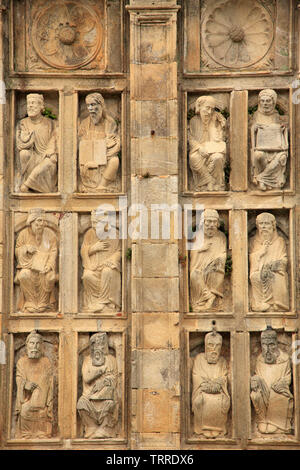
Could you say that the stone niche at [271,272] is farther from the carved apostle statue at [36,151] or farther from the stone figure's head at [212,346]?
the carved apostle statue at [36,151]

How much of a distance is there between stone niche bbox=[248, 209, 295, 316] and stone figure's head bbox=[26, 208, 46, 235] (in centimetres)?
280

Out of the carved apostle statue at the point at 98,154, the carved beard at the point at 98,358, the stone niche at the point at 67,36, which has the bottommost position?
the carved beard at the point at 98,358

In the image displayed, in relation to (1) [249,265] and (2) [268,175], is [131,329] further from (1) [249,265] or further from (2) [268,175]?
(2) [268,175]

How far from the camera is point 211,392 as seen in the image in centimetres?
1370

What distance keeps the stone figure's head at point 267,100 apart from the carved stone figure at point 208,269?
60.7 inches

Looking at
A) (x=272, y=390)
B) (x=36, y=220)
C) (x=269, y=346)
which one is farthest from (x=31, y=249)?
(x=272, y=390)

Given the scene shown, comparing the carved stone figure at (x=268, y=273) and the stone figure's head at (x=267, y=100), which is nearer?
the carved stone figure at (x=268, y=273)

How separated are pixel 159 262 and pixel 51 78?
2.96 metres

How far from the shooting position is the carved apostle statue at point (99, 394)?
45.1ft

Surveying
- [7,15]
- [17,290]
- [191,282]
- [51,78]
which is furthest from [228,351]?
[7,15]

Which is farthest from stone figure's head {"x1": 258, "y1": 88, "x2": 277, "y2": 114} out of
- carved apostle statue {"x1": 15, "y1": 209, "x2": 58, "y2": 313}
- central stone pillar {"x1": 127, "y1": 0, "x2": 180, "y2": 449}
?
carved apostle statue {"x1": 15, "y1": 209, "x2": 58, "y2": 313}

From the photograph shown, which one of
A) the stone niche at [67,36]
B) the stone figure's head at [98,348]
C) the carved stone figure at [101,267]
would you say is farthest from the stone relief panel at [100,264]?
the stone niche at [67,36]

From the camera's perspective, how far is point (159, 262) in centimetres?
1374
